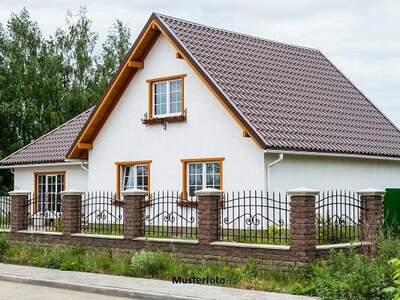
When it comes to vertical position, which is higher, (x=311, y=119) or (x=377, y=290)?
(x=311, y=119)

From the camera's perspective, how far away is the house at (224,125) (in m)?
18.5

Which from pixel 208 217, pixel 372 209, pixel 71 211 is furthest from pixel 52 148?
pixel 372 209

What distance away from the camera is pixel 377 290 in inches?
412

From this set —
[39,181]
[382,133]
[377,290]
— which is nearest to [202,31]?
[382,133]

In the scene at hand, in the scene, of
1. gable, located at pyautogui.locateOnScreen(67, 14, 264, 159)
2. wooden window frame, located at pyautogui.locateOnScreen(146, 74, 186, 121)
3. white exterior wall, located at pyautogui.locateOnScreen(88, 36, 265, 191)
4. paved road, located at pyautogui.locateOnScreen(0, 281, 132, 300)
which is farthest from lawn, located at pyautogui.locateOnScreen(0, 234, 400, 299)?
wooden window frame, located at pyautogui.locateOnScreen(146, 74, 186, 121)

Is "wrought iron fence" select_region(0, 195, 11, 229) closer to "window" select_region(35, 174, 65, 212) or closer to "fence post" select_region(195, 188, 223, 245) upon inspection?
"window" select_region(35, 174, 65, 212)

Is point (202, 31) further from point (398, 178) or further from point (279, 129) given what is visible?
point (398, 178)

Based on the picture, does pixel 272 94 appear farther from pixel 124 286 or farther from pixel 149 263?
pixel 124 286

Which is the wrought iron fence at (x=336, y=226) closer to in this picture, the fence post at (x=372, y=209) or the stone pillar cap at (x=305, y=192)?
the fence post at (x=372, y=209)

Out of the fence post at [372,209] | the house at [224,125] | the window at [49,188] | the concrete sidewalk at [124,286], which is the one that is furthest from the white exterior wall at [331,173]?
the window at [49,188]

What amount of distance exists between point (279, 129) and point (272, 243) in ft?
18.1

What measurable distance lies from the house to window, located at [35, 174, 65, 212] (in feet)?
3.84

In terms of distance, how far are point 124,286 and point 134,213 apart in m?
3.20

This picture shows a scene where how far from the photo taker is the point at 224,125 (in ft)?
62.4
